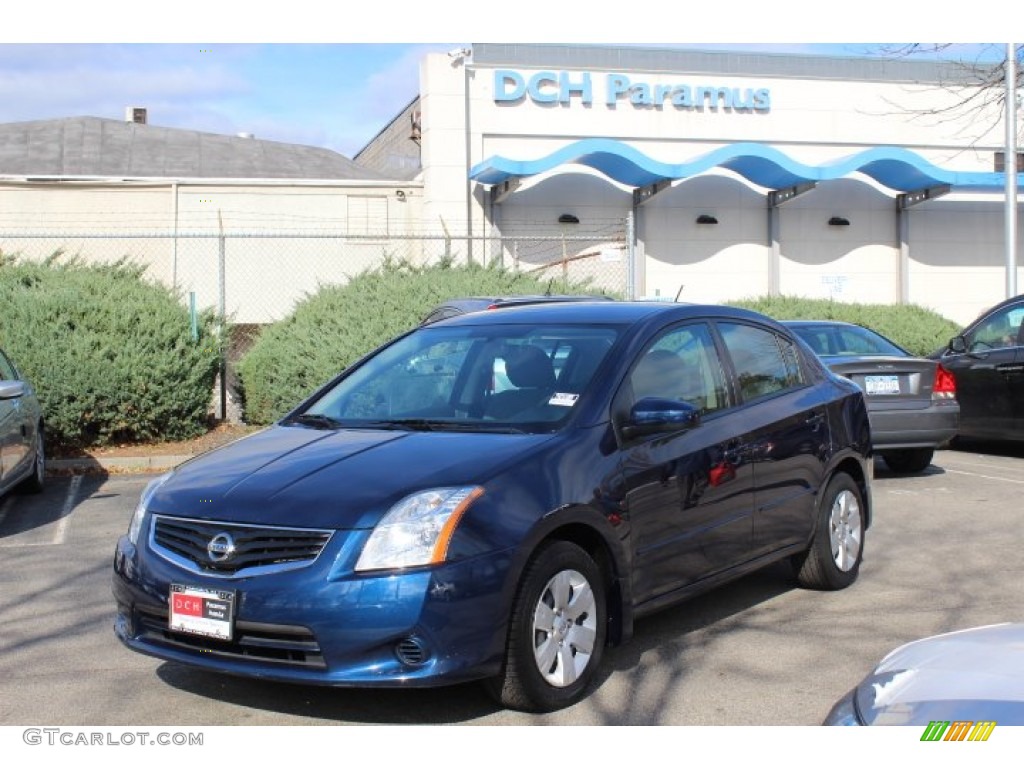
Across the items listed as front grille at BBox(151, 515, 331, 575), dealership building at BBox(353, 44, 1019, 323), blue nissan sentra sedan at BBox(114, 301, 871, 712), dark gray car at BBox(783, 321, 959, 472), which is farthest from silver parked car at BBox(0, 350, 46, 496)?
dealership building at BBox(353, 44, 1019, 323)

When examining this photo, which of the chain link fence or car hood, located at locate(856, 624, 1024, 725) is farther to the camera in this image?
the chain link fence

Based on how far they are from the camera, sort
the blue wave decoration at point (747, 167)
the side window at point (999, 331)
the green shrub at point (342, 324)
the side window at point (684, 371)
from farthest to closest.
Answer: the blue wave decoration at point (747, 167)
the green shrub at point (342, 324)
the side window at point (999, 331)
the side window at point (684, 371)

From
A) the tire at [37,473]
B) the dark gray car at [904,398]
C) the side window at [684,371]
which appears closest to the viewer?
the side window at [684,371]

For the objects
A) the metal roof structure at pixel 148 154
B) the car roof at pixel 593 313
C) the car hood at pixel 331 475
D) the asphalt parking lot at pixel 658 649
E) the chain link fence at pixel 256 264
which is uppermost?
the metal roof structure at pixel 148 154

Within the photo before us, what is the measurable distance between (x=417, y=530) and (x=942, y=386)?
7990mm

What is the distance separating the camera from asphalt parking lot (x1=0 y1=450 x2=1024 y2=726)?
479 cm

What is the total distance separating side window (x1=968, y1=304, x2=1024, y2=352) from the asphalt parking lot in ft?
14.2

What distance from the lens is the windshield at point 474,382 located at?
17.6 ft

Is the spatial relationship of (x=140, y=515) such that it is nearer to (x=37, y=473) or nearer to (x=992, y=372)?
(x=37, y=473)

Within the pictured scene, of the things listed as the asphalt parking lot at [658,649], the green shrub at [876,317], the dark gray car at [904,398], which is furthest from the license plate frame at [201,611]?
the green shrub at [876,317]

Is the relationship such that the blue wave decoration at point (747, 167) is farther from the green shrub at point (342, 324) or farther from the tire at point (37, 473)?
the tire at point (37, 473)

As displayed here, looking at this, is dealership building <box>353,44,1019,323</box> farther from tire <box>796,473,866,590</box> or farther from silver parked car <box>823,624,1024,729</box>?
silver parked car <box>823,624,1024,729</box>

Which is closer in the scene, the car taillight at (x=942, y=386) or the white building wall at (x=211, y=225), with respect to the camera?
the car taillight at (x=942, y=386)

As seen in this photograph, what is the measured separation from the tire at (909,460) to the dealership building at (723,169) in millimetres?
11028
